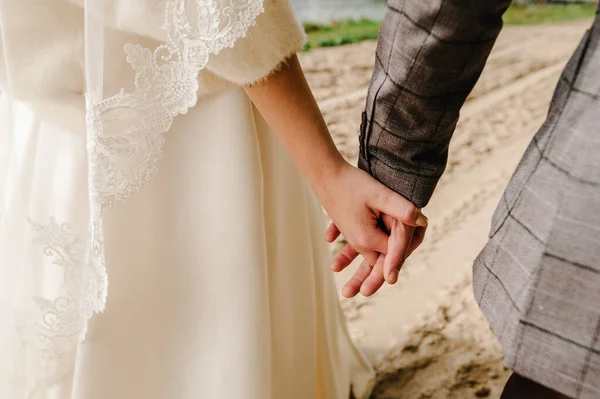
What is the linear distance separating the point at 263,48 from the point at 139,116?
155 millimetres

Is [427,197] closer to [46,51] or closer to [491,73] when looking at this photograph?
[46,51]

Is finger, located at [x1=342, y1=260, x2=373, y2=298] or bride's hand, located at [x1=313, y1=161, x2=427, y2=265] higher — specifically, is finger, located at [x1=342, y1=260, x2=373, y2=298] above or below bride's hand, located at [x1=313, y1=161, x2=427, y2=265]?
below

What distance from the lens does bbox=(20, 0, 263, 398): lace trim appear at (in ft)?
2.08

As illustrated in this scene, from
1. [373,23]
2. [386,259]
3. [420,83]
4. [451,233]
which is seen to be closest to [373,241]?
[386,259]

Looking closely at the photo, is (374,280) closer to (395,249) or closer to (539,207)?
(395,249)

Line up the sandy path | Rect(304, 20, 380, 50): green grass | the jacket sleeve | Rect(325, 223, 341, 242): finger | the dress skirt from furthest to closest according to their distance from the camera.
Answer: Rect(304, 20, 380, 50): green grass
the sandy path
Rect(325, 223, 341, 242): finger
the dress skirt
the jacket sleeve

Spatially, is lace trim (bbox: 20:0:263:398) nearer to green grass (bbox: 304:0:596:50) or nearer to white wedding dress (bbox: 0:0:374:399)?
white wedding dress (bbox: 0:0:374:399)

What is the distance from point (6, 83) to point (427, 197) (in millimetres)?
528

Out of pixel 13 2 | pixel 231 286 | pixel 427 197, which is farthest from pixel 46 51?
pixel 427 197

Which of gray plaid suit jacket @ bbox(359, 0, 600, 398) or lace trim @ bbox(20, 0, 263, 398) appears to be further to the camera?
lace trim @ bbox(20, 0, 263, 398)

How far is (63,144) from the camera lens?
82 centimetres

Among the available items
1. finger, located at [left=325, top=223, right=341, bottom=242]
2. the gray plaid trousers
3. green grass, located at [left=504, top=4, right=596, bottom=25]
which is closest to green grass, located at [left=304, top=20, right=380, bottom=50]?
green grass, located at [left=504, top=4, right=596, bottom=25]

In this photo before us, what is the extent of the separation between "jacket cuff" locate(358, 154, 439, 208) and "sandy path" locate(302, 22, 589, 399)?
28.1 inches

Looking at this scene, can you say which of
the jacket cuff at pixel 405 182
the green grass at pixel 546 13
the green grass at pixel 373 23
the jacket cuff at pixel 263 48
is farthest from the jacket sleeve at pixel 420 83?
the green grass at pixel 546 13
